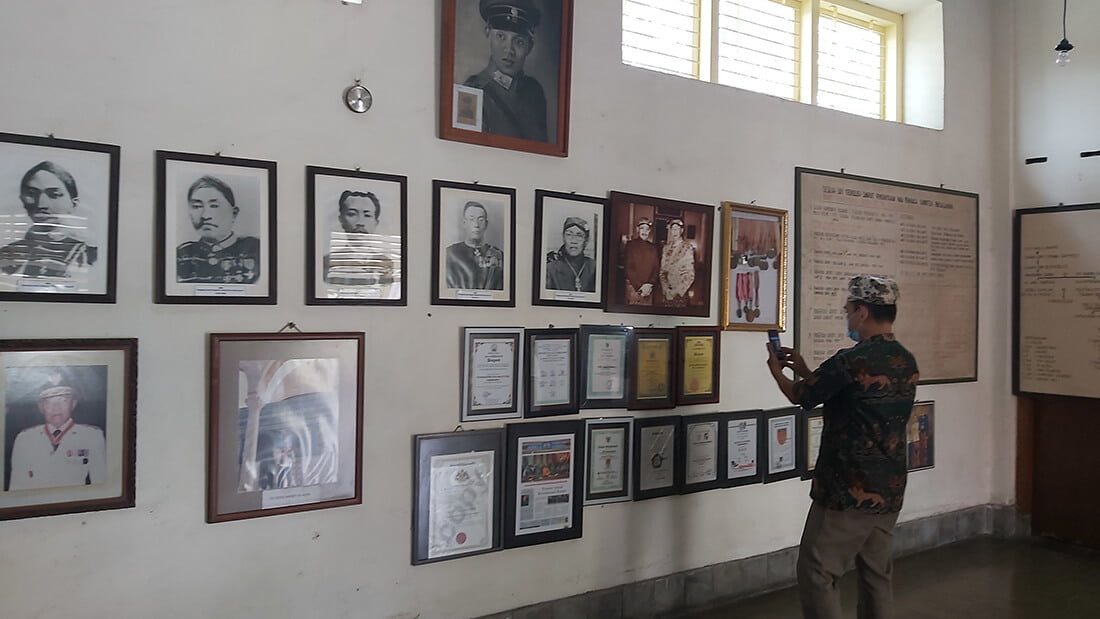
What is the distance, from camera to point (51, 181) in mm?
2395

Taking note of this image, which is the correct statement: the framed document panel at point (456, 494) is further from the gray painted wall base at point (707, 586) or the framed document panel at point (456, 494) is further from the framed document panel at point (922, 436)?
the framed document panel at point (922, 436)

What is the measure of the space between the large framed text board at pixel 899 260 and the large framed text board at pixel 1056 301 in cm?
33

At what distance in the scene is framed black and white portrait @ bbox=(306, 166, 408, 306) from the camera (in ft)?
9.22

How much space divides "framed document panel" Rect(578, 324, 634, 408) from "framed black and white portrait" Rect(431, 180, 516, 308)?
0.45 meters

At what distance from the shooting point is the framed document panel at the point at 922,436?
478 centimetres

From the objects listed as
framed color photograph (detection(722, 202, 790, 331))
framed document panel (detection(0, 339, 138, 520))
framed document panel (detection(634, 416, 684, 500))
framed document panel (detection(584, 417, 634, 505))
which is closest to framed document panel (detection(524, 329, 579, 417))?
framed document panel (detection(584, 417, 634, 505))

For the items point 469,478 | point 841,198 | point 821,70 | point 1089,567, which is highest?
point 821,70

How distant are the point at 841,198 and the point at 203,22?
3.34 meters

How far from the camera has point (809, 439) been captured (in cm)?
431

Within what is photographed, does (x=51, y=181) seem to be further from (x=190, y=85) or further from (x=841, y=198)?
Answer: (x=841, y=198)

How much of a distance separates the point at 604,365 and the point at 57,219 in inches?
84.1

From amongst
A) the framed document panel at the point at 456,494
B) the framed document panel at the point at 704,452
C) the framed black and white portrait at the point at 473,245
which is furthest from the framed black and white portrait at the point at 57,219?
the framed document panel at the point at 704,452

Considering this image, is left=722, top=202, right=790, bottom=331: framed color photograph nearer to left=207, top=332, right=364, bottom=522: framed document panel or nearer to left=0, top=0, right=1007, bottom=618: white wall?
left=0, top=0, right=1007, bottom=618: white wall

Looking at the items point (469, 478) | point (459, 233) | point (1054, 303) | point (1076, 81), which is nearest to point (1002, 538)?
point (1054, 303)
